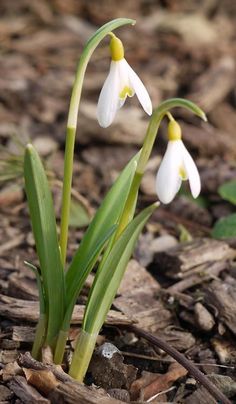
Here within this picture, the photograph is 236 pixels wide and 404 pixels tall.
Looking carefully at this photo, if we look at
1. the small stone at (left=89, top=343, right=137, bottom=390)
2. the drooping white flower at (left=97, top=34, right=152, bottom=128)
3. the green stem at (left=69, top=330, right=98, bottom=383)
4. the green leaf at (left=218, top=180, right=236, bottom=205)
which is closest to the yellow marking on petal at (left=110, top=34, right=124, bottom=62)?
the drooping white flower at (left=97, top=34, right=152, bottom=128)

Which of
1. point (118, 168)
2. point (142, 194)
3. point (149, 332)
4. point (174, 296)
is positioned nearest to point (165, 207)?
point (142, 194)

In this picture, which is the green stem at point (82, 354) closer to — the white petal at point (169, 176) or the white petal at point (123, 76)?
the white petal at point (169, 176)

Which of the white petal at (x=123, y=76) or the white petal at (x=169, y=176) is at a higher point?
the white petal at (x=123, y=76)

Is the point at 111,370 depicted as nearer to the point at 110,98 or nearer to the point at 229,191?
the point at 110,98

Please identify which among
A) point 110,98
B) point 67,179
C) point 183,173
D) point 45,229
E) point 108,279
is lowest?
point 108,279

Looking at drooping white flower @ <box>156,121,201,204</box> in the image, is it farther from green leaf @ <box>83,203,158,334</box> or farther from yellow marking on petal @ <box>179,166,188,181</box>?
green leaf @ <box>83,203,158,334</box>

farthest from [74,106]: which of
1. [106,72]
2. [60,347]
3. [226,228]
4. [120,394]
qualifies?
[106,72]

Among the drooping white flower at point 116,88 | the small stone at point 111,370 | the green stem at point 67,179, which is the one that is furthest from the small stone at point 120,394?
the drooping white flower at point 116,88
